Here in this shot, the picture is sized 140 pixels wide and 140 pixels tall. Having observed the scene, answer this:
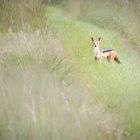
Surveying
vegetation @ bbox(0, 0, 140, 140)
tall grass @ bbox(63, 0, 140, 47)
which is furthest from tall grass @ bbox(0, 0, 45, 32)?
tall grass @ bbox(63, 0, 140, 47)

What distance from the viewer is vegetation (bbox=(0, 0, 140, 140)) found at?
2688 millimetres

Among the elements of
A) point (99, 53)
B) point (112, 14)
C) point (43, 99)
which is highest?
point (112, 14)

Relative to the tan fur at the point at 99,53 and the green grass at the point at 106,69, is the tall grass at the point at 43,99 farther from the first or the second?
the tan fur at the point at 99,53

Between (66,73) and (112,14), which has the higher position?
(112,14)

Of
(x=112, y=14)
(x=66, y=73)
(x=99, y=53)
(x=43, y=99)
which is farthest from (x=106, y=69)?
(x=43, y=99)

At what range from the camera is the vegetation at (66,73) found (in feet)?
8.82

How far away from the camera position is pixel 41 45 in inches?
127

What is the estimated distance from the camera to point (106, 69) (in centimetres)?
346

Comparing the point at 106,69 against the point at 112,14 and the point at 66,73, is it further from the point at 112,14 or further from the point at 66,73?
the point at 112,14

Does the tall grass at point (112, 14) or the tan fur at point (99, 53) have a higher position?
the tall grass at point (112, 14)

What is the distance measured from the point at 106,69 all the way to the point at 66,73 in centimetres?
36

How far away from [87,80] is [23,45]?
1.56 feet

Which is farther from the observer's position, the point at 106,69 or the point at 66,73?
the point at 106,69

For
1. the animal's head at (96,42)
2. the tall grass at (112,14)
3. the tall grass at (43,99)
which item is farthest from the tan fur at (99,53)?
the tall grass at (112,14)
